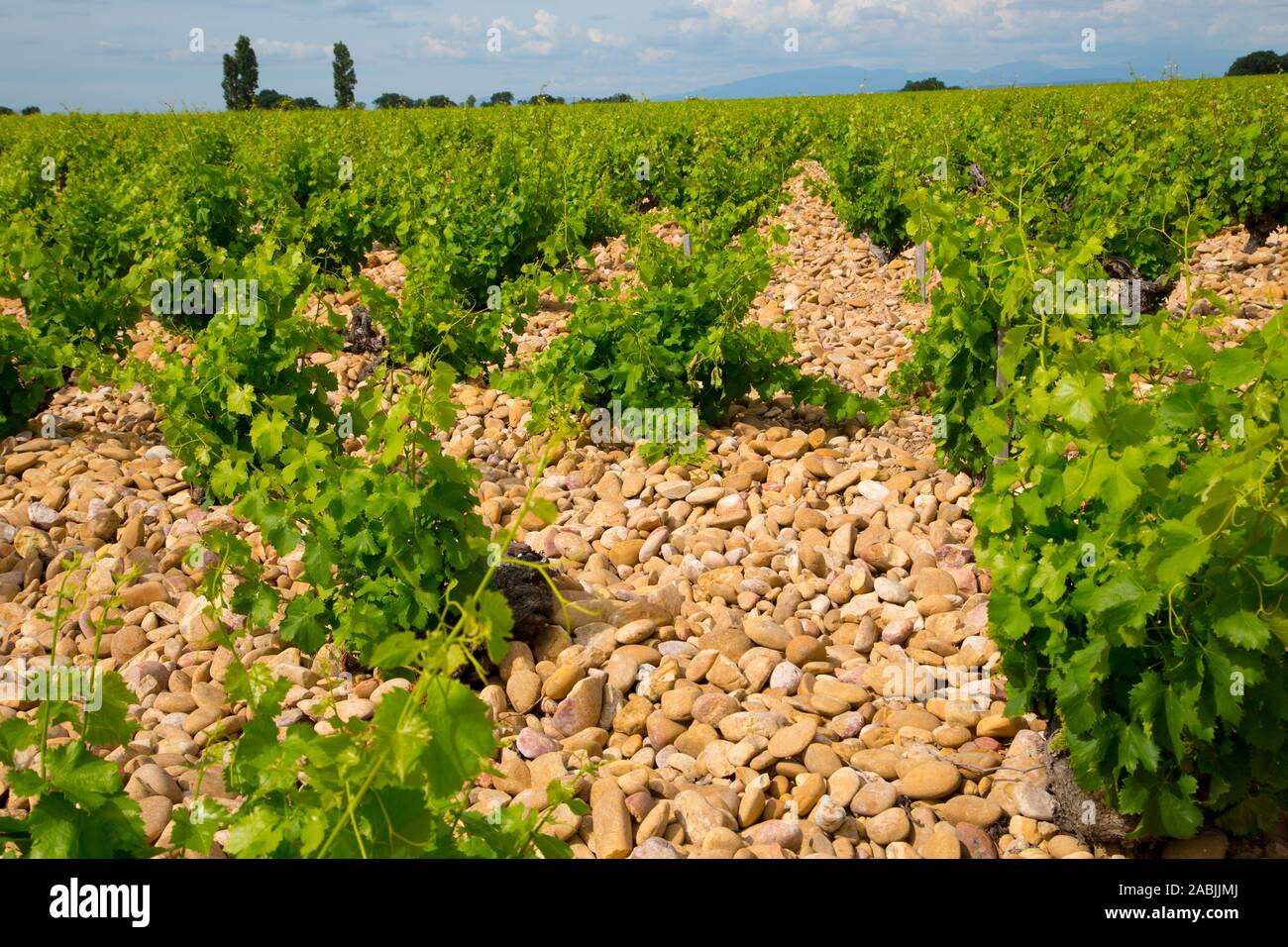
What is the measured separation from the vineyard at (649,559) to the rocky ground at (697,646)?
2cm

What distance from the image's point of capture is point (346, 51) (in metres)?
49.2

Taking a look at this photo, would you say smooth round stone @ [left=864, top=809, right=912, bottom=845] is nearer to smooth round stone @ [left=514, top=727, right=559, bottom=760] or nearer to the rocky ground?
the rocky ground

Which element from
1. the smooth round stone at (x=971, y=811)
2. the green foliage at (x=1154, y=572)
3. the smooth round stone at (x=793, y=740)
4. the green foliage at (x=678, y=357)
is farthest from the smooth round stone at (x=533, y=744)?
the green foliage at (x=678, y=357)

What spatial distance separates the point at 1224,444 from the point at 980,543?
2.59 feet

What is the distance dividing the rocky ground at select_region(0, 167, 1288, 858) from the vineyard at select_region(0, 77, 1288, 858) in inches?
0.7

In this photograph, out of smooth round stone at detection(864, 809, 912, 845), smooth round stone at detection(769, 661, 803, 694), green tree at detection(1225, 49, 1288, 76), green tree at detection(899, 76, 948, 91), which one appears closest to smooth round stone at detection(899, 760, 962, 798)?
smooth round stone at detection(864, 809, 912, 845)

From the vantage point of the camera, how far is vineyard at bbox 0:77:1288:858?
85.7 inches

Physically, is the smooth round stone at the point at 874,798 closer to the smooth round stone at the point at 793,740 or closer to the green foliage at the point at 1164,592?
the smooth round stone at the point at 793,740

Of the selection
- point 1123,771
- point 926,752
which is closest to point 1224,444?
point 1123,771

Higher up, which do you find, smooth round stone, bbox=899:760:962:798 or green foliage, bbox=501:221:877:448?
green foliage, bbox=501:221:877:448

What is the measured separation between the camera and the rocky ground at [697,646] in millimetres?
2934

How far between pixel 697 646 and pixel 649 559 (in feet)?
2.68

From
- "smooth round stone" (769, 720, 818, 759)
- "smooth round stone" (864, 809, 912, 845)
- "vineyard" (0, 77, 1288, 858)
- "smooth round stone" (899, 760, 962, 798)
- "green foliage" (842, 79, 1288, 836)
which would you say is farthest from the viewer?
"smooth round stone" (769, 720, 818, 759)

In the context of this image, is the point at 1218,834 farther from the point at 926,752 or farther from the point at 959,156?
the point at 959,156
